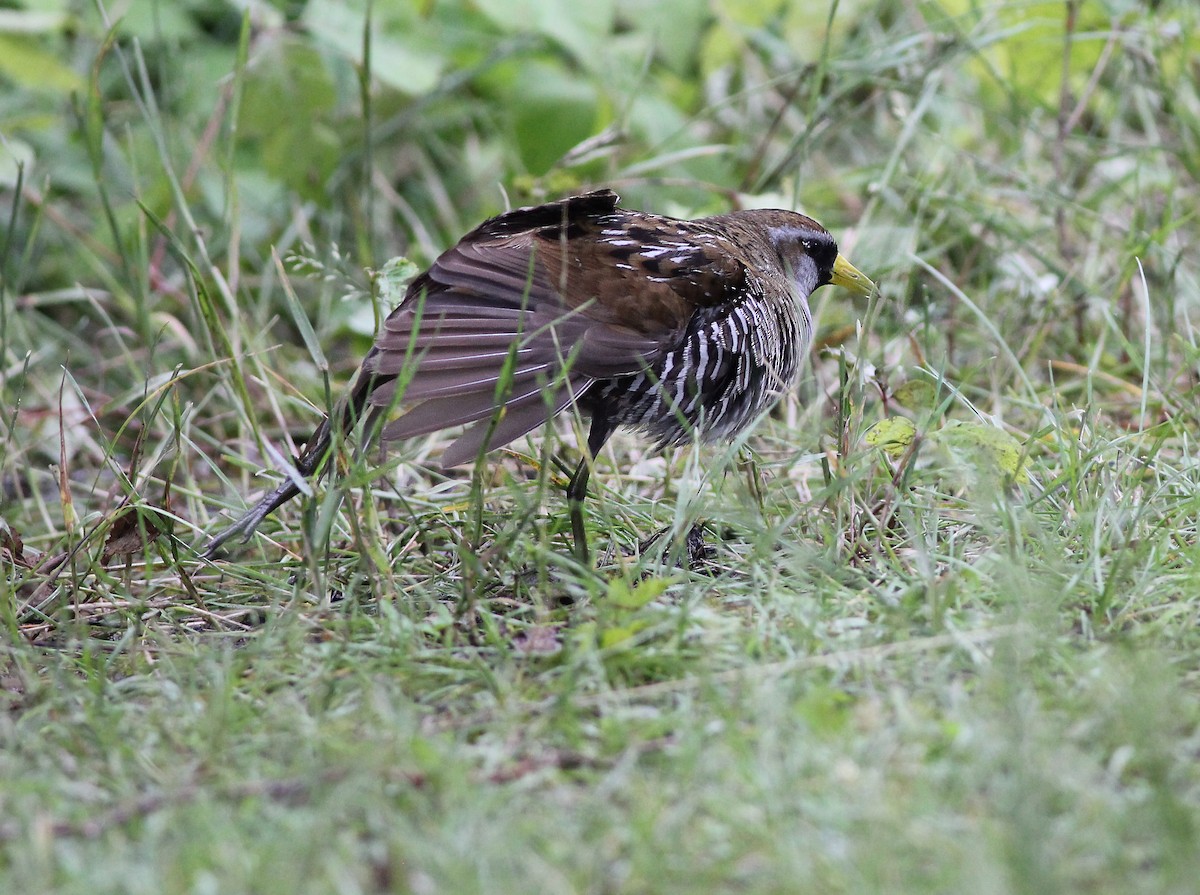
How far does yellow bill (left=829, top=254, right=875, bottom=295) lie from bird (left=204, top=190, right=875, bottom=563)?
446 millimetres

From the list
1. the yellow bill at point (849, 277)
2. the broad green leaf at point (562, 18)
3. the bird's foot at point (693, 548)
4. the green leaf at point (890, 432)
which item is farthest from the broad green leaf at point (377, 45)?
the green leaf at point (890, 432)

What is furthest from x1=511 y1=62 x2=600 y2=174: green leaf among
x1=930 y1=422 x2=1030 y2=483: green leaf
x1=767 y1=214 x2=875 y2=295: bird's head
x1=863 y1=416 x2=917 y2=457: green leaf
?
x1=930 y1=422 x2=1030 y2=483: green leaf

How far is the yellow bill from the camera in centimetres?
392

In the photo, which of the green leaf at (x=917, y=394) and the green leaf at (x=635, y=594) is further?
the green leaf at (x=917, y=394)

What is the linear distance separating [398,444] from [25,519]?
1092 millimetres

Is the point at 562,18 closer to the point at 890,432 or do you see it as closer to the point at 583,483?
the point at 583,483

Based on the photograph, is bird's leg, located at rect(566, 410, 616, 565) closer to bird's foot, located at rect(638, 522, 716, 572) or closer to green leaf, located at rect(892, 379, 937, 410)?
bird's foot, located at rect(638, 522, 716, 572)

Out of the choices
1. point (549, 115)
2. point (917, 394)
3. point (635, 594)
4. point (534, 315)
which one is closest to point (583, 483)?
point (534, 315)

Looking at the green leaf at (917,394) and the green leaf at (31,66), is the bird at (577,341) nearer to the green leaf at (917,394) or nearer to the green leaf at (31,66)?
the green leaf at (917,394)

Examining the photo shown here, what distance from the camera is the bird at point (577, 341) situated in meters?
2.93

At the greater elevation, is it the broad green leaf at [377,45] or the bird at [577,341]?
the broad green leaf at [377,45]

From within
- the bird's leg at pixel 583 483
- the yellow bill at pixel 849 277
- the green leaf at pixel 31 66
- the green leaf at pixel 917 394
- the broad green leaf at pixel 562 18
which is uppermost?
the broad green leaf at pixel 562 18

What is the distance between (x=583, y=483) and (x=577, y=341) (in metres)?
0.34

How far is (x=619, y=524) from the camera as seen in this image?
11.0ft
